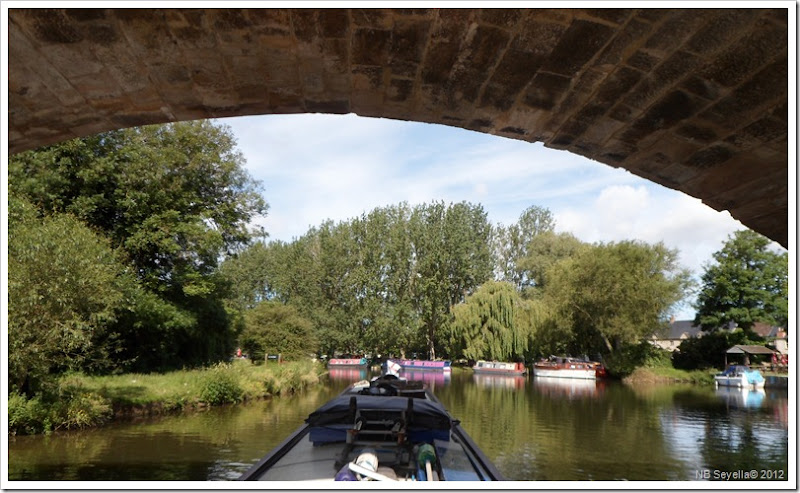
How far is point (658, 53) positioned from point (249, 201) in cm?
1979

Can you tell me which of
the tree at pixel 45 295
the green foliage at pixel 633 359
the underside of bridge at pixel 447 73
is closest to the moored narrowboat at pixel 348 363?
the green foliage at pixel 633 359

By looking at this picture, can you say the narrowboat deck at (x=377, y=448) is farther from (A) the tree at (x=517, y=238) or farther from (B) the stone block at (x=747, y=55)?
(A) the tree at (x=517, y=238)

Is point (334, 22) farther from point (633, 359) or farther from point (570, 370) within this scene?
point (633, 359)

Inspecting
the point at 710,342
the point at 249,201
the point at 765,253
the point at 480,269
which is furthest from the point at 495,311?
the point at 249,201

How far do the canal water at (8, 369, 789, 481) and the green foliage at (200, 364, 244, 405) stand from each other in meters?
0.51

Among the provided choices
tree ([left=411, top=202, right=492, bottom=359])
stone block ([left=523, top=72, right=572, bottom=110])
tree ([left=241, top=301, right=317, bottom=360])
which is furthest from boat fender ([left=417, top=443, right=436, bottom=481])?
tree ([left=411, top=202, right=492, bottom=359])

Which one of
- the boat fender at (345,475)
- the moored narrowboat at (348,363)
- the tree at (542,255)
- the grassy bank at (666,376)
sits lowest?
the moored narrowboat at (348,363)

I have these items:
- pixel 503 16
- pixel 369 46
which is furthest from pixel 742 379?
pixel 369 46

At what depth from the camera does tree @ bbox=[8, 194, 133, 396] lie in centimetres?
950

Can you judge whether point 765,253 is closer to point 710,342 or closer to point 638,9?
point 710,342

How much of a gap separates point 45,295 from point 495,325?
87.1 feet

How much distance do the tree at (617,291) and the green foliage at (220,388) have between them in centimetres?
1897

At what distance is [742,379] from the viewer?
23.8 meters

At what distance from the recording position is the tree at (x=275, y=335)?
103ft
